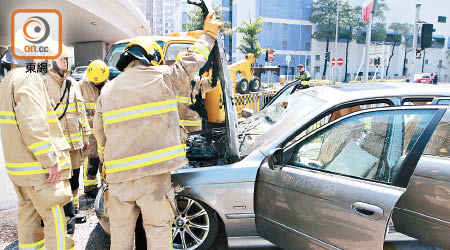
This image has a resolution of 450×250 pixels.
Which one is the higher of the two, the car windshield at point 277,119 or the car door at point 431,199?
the car windshield at point 277,119

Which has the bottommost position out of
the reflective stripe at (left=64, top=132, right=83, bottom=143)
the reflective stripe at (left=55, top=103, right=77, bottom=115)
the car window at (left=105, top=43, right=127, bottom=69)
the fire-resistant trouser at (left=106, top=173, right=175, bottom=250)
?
the fire-resistant trouser at (left=106, top=173, right=175, bottom=250)

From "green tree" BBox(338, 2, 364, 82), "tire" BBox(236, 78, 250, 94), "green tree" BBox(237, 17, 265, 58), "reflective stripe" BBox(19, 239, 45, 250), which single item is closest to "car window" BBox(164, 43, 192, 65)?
"tire" BBox(236, 78, 250, 94)

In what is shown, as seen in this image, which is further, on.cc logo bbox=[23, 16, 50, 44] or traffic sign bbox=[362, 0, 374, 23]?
traffic sign bbox=[362, 0, 374, 23]

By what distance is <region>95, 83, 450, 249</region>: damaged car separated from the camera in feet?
6.78

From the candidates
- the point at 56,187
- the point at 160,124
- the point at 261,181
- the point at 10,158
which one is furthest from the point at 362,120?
the point at 10,158

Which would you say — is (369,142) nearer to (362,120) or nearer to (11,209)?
(362,120)

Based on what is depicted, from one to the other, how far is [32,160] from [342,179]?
2.32 meters

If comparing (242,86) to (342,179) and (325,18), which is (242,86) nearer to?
(342,179)

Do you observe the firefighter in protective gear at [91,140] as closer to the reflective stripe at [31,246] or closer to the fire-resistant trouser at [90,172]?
the fire-resistant trouser at [90,172]

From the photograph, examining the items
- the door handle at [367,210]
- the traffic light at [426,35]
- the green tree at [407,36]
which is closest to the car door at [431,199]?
the door handle at [367,210]

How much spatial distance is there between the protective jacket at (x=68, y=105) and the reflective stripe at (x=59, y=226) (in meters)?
1.25

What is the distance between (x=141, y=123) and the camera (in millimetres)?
2143

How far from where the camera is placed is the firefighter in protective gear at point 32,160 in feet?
7.62

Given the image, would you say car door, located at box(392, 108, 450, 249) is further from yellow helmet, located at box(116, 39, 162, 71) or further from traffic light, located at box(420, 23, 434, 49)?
traffic light, located at box(420, 23, 434, 49)
